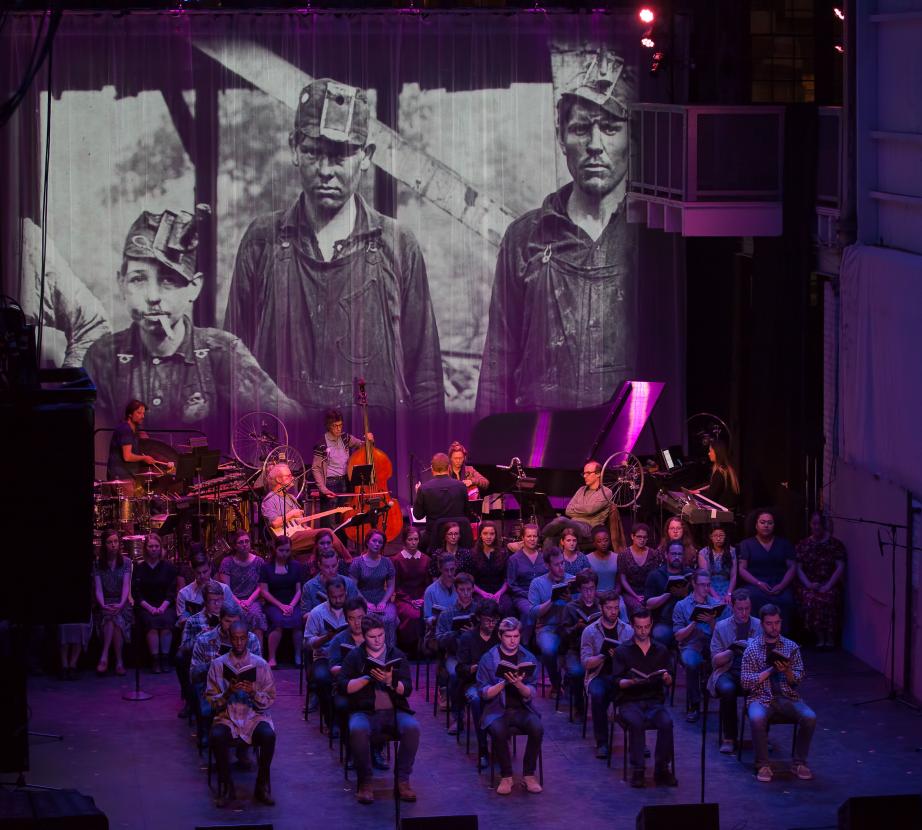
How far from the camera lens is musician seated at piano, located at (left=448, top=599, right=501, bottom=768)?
1406 cm

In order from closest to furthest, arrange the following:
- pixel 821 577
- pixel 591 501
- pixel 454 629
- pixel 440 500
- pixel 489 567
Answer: pixel 454 629, pixel 489 567, pixel 821 577, pixel 440 500, pixel 591 501

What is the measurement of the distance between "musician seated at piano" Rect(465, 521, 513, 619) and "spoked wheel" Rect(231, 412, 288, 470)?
5492 mm

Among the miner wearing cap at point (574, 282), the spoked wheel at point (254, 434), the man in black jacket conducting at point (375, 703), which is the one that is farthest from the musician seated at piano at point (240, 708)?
the miner wearing cap at point (574, 282)

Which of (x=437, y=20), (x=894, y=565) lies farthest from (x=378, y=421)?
(x=894, y=565)

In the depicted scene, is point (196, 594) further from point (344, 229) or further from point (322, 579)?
point (344, 229)

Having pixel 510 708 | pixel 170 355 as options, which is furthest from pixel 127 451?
pixel 510 708

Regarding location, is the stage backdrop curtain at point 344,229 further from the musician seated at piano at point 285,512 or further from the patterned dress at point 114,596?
the patterned dress at point 114,596

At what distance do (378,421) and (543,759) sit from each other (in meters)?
8.25

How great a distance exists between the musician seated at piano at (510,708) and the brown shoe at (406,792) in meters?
0.61

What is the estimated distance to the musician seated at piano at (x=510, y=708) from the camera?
13.7 m

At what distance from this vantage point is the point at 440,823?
10.6 meters

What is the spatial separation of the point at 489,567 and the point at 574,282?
633cm

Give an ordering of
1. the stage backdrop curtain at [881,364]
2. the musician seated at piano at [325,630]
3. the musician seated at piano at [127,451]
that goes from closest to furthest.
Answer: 1. the musician seated at piano at [325,630]
2. the stage backdrop curtain at [881,364]
3. the musician seated at piano at [127,451]

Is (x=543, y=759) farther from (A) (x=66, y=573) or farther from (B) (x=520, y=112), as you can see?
(B) (x=520, y=112)
